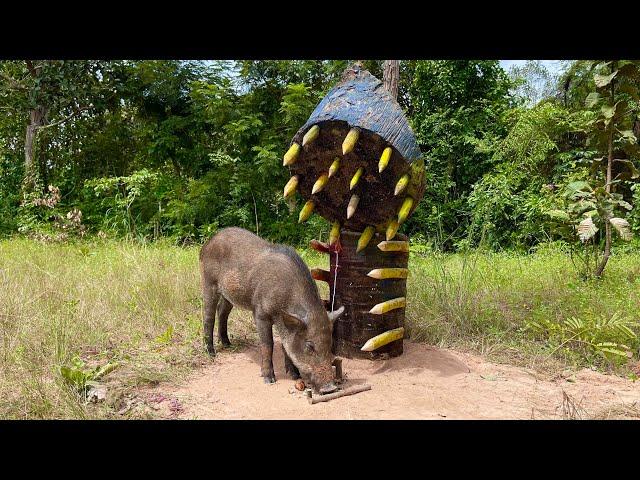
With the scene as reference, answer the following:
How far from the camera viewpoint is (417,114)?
15070 mm

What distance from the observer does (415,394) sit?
4.59 meters

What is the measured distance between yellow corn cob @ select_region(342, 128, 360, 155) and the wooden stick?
191 centimetres

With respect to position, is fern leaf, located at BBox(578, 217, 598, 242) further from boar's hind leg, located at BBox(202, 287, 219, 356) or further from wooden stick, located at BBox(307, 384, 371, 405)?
boar's hind leg, located at BBox(202, 287, 219, 356)

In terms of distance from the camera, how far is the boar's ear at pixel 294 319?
485 centimetres

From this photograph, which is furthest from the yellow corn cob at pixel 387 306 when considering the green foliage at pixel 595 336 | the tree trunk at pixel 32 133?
the tree trunk at pixel 32 133

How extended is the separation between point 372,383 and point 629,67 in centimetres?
525

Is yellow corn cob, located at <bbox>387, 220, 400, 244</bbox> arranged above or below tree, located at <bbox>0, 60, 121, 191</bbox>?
below

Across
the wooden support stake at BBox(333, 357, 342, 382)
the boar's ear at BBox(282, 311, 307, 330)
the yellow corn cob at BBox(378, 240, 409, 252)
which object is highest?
the yellow corn cob at BBox(378, 240, 409, 252)

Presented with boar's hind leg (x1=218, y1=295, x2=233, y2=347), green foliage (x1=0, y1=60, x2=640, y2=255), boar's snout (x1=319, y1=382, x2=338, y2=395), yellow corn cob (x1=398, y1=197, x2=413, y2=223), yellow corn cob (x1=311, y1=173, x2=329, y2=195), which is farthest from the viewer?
green foliage (x1=0, y1=60, x2=640, y2=255)

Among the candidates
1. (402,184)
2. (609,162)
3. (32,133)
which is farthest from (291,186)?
(32,133)

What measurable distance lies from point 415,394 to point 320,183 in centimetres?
199

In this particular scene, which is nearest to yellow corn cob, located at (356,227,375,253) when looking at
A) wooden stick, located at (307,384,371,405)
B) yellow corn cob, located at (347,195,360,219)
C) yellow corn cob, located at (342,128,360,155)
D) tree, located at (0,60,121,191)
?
yellow corn cob, located at (347,195,360,219)

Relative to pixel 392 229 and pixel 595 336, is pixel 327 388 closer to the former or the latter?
pixel 392 229

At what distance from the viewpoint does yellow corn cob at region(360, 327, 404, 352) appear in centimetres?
523
